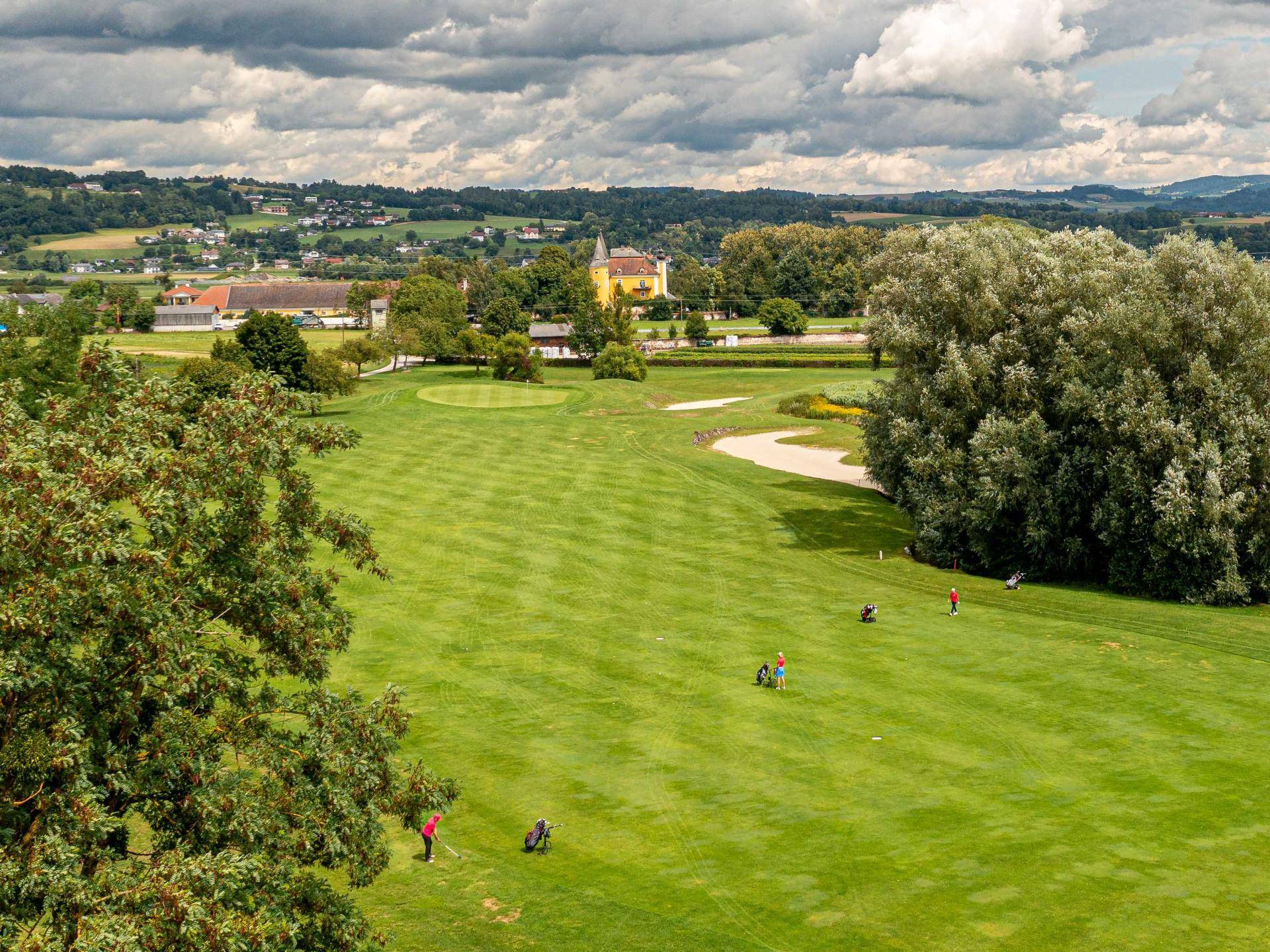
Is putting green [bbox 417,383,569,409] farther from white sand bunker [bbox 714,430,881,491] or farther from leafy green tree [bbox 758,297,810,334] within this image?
leafy green tree [bbox 758,297,810,334]

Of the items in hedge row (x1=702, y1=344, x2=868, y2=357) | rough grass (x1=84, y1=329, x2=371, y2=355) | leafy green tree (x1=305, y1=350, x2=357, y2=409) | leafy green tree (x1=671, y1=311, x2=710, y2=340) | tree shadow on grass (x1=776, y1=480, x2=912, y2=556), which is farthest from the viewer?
leafy green tree (x1=671, y1=311, x2=710, y2=340)

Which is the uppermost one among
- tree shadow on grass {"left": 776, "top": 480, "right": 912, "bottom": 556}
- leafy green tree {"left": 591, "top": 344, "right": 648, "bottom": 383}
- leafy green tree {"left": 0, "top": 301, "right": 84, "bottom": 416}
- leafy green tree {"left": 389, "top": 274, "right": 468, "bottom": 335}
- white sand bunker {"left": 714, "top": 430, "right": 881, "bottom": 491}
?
leafy green tree {"left": 389, "top": 274, "right": 468, "bottom": 335}

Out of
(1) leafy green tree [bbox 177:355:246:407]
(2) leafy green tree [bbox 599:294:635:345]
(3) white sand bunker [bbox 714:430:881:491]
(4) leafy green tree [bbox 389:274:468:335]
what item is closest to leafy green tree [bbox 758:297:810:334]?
(2) leafy green tree [bbox 599:294:635:345]

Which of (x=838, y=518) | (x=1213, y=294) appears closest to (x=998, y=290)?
(x=1213, y=294)

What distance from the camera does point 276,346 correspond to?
104750 millimetres

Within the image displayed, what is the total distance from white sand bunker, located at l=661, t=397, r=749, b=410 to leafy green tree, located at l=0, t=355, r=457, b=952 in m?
93.5

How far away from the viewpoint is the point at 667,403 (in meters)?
120

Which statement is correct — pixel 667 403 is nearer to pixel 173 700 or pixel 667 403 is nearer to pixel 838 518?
pixel 838 518

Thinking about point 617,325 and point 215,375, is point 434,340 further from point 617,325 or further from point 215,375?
point 215,375

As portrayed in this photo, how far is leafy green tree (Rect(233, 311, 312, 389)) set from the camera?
342ft

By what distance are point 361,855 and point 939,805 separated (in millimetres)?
18806

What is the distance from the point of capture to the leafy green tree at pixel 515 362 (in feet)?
436

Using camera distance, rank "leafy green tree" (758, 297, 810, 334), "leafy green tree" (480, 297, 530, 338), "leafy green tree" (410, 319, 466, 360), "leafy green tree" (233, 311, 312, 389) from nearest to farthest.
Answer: "leafy green tree" (233, 311, 312, 389) < "leafy green tree" (410, 319, 466, 360) < "leafy green tree" (480, 297, 530, 338) < "leafy green tree" (758, 297, 810, 334)

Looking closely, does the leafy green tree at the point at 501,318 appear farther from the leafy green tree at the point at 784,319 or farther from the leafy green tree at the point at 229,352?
the leafy green tree at the point at 229,352
